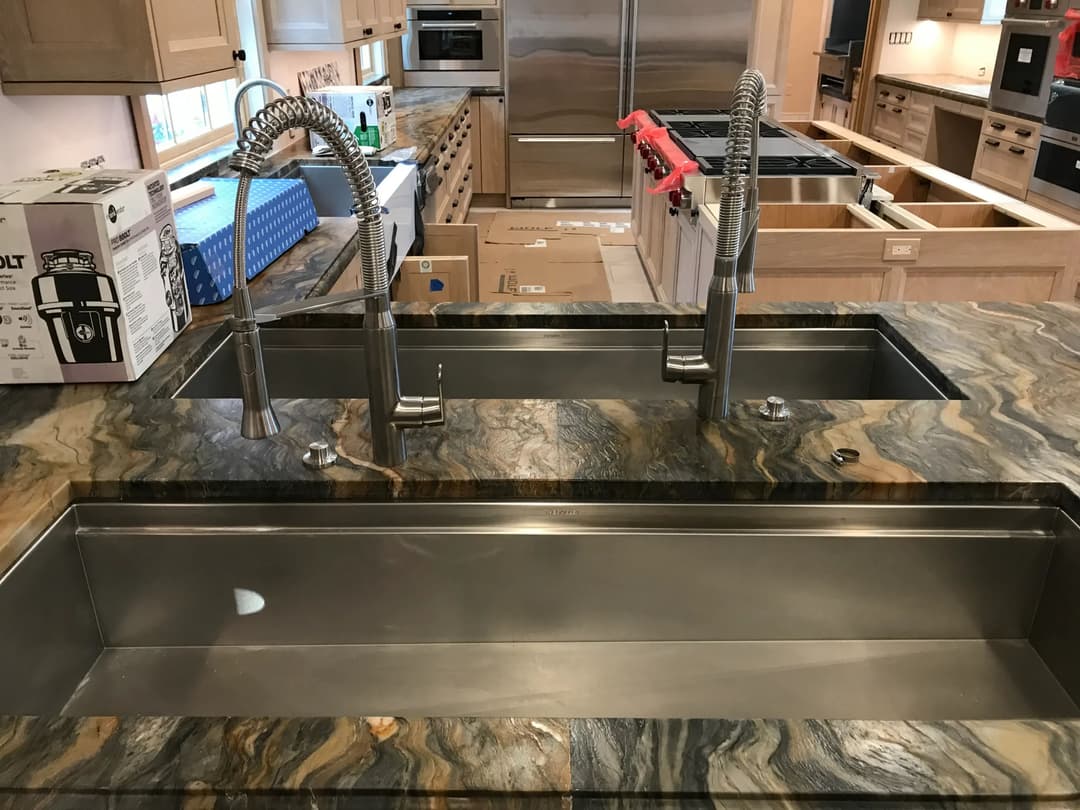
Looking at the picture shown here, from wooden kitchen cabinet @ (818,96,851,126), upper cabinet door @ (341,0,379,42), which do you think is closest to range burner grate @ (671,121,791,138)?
upper cabinet door @ (341,0,379,42)

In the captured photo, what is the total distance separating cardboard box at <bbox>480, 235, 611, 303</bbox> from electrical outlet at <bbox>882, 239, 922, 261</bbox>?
2.07 metres

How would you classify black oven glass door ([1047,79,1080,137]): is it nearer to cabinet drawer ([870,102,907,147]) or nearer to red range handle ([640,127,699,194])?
cabinet drawer ([870,102,907,147])

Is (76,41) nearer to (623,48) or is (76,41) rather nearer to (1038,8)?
(623,48)

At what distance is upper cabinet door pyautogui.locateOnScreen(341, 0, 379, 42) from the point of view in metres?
3.37

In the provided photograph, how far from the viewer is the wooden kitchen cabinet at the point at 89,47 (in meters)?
1.67

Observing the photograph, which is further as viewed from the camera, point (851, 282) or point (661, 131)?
point (661, 131)

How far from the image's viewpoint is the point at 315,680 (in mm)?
1131

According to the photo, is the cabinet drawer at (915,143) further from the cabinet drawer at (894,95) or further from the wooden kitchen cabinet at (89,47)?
the wooden kitchen cabinet at (89,47)

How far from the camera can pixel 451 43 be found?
637 cm

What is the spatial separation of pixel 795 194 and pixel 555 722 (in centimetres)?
270

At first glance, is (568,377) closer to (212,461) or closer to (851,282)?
(212,461)

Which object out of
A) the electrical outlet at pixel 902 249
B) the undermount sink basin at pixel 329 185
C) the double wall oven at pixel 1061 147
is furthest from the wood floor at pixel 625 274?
the double wall oven at pixel 1061 147

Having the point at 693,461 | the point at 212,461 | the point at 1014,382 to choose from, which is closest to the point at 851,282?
the point at 1014,382

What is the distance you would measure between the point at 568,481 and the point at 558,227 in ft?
16.9
